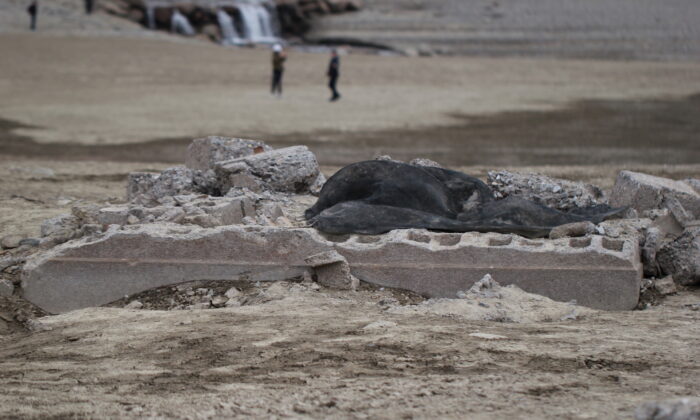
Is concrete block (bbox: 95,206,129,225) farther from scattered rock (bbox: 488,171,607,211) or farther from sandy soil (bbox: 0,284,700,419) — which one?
scattered rock (bbox: 488,171,607,211)

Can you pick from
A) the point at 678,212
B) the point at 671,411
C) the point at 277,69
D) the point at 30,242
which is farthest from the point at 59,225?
the point at 277,69

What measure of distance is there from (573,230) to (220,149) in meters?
4.25

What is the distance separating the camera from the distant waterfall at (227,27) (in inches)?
1626

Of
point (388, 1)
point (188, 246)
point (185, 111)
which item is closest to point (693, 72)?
point (185, 111)

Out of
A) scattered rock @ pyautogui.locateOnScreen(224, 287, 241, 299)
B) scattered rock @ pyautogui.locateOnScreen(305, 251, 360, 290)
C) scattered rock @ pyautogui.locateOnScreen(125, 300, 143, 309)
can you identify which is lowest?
scattered rock @ pyautogui.locateOnScreen(125, 300, 143, 309)

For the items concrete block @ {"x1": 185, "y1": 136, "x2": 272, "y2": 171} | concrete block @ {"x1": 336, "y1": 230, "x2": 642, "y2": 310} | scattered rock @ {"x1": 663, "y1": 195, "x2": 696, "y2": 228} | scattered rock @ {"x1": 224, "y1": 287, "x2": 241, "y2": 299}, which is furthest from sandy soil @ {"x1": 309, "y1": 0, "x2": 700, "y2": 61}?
scattered rock @ {"x1": 224, "y1": 287, "x2": 241, "y2": 299}

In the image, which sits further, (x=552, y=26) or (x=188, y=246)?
(x=552, y=26)

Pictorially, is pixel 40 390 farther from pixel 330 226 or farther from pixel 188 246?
pixel 330 226

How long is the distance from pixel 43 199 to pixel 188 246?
4.46 m

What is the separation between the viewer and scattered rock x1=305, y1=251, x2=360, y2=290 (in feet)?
22.6

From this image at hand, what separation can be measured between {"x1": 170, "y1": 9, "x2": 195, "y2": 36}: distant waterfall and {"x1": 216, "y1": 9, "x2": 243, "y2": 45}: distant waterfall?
1447 mm

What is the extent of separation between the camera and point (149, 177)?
9.37 m

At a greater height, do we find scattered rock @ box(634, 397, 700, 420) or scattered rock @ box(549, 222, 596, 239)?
scattered rock @ box(634, 397, 700, 420)

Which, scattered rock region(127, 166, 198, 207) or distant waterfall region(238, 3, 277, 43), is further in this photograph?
distant waterfall region(238, 3, 277, 43)
